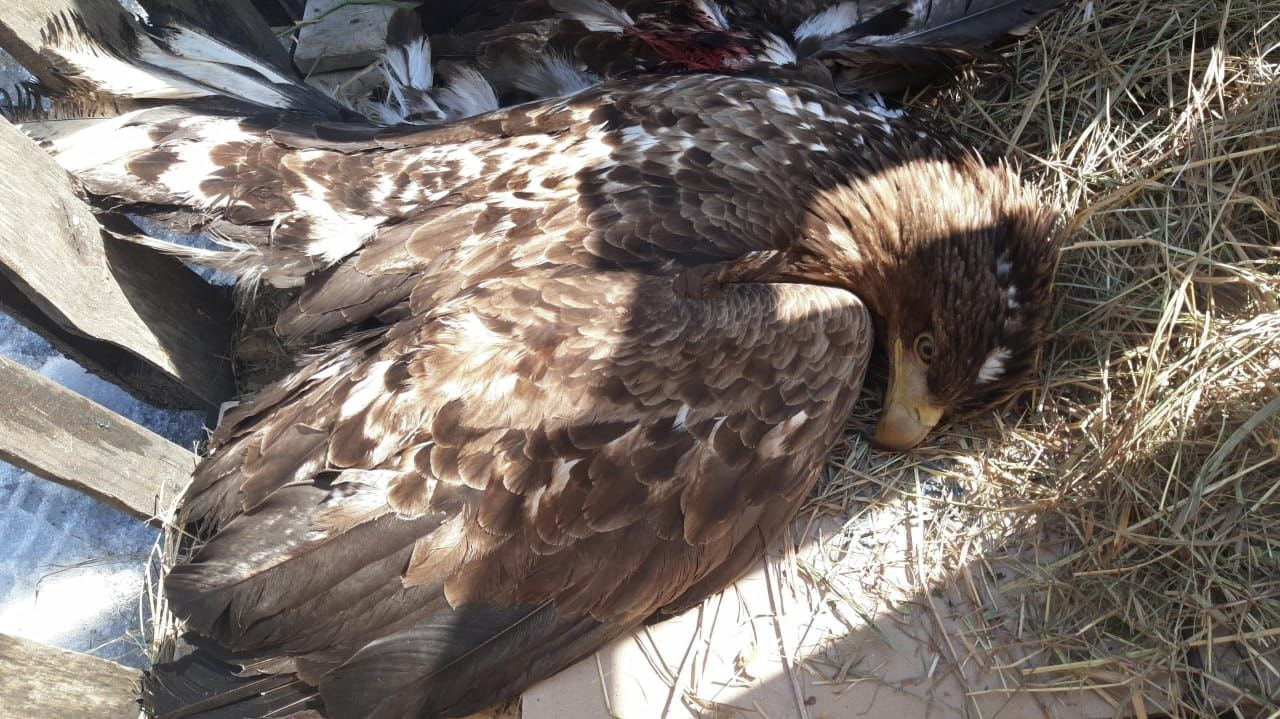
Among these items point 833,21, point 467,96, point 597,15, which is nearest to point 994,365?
point 833,21

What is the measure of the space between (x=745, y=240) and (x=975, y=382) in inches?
28.3

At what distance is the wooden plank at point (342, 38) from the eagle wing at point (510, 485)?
5.70 feet

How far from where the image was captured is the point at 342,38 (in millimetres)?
3410

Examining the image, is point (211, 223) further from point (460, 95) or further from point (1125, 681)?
point (1125, 681)

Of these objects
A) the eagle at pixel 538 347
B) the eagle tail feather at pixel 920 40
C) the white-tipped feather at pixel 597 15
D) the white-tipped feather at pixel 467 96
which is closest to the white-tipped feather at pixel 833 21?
the eagle tail feather at pixel 920 40

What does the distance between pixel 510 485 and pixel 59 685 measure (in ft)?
4.24

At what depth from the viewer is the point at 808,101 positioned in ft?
8.21

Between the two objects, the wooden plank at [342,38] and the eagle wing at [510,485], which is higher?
the wooden plank at [342,38]

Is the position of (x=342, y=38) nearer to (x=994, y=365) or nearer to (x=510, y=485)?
(x=510, y=485)

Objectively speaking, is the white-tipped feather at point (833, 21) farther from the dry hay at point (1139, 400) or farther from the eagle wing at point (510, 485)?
the eagle wing at point (510, 485)

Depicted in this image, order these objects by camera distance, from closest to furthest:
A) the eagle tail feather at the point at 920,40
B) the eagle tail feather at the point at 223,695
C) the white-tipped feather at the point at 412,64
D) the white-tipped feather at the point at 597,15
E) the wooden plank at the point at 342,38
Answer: the eagle tail feather at the point at 223,695 < the eagle tail feather at the point at 920,40 < the white-tipped feather at the point at 597,15 < the white-tipped feather at the point at 412,64 < the wooden plank at the point at 342,38

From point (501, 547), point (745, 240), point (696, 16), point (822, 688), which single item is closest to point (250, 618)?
point (501, 547)

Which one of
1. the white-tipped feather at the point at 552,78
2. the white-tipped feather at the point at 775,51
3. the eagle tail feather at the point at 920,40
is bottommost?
the eagle tail feather at the point at 920,40

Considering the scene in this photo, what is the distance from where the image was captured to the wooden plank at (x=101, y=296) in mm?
2113
